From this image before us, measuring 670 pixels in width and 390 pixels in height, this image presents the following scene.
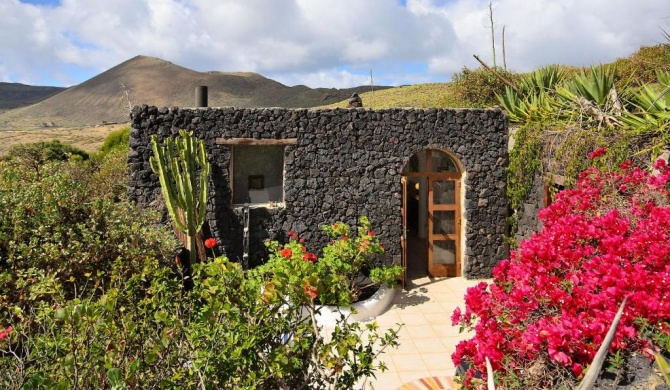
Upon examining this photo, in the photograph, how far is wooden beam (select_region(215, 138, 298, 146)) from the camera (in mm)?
8555

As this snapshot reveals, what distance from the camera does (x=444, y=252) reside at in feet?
32.0

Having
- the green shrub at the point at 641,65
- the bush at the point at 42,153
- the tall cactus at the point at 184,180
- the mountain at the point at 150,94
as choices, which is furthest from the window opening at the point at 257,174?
the mountain at the point at 150,94

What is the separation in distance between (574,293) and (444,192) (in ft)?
20.8

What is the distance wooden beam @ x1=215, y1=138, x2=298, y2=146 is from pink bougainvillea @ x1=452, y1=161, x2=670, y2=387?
5287 mm

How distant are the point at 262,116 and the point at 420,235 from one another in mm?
6224

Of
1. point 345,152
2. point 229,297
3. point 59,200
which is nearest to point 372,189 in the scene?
point 345,152

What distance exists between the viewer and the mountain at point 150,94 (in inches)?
1895

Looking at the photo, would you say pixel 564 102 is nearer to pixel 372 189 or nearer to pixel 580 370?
pixel 372 189

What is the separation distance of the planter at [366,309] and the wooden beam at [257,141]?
3.15m

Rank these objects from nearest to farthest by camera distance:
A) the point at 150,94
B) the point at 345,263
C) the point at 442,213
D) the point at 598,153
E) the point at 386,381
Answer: the point at 386,381
the point at 598,153
the point at 345,263
the point at 442,213
the point at 150,94

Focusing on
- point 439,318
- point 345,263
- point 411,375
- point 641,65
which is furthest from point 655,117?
point 641,65

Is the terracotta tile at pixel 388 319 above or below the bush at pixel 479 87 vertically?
below

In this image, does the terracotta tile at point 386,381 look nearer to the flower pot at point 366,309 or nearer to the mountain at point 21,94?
the flower pot at point 366,309

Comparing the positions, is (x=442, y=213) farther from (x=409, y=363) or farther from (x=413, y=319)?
(x=409, y=363)
